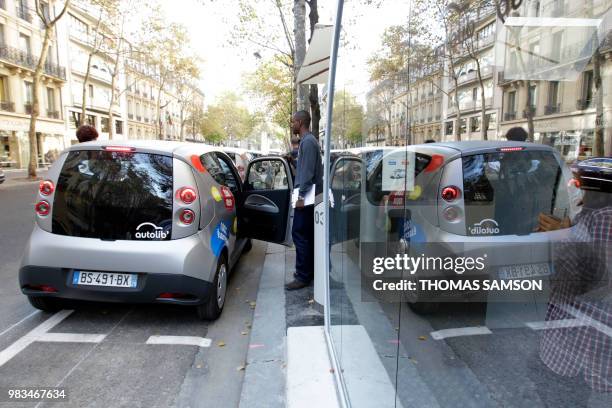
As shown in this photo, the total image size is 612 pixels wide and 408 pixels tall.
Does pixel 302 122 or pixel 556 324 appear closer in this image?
pixel 556 324

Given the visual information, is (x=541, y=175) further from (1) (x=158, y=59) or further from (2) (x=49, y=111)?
(2) (x=49, y=111)

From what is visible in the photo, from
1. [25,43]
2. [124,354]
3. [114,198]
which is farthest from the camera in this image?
[25,43]

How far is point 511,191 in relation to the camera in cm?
106

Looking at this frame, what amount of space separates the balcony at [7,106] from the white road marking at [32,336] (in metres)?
29.3

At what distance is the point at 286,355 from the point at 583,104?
8.54 ft

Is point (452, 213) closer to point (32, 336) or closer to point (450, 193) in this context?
point (450, 193)

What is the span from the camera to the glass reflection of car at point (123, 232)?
10.8ft

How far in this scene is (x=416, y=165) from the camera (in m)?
1.25

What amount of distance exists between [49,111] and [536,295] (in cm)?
3798

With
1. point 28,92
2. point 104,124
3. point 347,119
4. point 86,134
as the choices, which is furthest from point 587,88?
point 104,124

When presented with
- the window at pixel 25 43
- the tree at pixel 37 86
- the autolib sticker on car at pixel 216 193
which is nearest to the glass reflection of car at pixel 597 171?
the autolib sticker on car at pixel 216 193

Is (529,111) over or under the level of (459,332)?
over

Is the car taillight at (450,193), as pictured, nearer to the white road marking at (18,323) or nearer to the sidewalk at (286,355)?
the sidewalk at (286,355)

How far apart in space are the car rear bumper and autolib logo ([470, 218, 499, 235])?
105 inches
